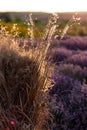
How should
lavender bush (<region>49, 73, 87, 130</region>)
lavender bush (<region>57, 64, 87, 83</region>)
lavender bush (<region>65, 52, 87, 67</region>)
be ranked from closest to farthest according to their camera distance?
lavender bush (<region>49, 73, 87, 130</region>)
lavender bush (<region>57, 64, 87, 83</region>)
lavender bush (<region>65, 52, 87, 67</region>)

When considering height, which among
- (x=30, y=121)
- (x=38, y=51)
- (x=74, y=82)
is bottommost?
(x=74, y=82)

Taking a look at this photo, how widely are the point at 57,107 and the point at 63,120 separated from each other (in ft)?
0.64

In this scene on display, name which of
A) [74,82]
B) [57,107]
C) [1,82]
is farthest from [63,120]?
[1,82]

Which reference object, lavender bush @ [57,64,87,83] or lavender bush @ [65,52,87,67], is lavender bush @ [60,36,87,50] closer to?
lavender bush @ [65,52,87,67]

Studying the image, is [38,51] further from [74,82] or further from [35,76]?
[74,82]

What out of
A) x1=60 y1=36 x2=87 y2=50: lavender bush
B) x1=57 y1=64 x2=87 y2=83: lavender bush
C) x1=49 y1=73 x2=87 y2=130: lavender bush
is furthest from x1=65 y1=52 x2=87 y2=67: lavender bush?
x1=49 y1=73 x2=87 y2=130: lavender bush

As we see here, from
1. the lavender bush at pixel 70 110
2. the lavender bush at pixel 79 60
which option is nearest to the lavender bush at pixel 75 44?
the lavender bush at pixel 79 60

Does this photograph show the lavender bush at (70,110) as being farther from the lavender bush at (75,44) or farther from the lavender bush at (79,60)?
the lavender bush at (75,44)

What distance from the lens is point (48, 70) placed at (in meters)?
4.49

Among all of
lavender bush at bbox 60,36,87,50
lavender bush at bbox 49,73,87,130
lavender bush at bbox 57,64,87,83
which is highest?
lavender bush at bbox 49,73,87,130

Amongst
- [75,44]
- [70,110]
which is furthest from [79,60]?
[70,110]

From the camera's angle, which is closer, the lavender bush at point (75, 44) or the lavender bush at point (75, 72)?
the lavender bush at point (75, 72)

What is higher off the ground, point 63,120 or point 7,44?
point 7,44

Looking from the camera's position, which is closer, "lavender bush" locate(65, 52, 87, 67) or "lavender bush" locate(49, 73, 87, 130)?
"lavender bush" locate(49, 73, 87, 130)
